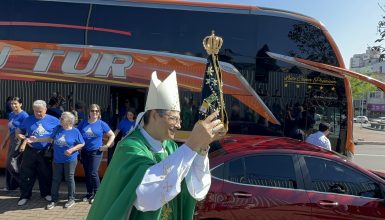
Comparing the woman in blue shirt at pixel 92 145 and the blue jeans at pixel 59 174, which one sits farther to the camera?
the woman in blue shirt at pixel 92 145

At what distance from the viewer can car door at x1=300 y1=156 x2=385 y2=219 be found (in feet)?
14.9

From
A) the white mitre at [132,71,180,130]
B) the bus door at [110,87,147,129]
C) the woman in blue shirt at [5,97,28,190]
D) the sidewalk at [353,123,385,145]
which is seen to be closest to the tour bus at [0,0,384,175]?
the bus door at [110,87,147,129]

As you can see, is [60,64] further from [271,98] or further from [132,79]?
[271,98]

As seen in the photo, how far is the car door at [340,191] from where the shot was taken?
4535 millimetres

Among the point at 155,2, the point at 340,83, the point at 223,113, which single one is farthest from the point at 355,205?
the point at 155,2

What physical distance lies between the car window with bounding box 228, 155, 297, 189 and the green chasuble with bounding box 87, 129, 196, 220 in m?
2.59

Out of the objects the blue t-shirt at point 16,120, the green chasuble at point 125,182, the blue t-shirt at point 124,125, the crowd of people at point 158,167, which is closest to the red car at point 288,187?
the crowd of people at point 158,167

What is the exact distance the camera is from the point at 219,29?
25.8 feet

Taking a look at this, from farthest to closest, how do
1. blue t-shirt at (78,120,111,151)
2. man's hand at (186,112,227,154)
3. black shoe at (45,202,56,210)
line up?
blue t-shirt at (78,120,111,151)
black shoe at (45,202,56,210)
man's hand at (186,112,227,154)

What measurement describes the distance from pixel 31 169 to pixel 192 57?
3.63 m

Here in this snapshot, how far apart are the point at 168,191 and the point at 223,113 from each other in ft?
1.65

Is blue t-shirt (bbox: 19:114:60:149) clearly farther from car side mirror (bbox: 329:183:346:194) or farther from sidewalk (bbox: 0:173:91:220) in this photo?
car side mirror (bbox: 329:183:346:194)

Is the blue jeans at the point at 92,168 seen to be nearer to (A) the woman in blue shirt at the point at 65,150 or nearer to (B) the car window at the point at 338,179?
(A) the woman in blue shirt at the point at 65,150

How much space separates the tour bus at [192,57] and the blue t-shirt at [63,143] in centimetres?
A: 161
